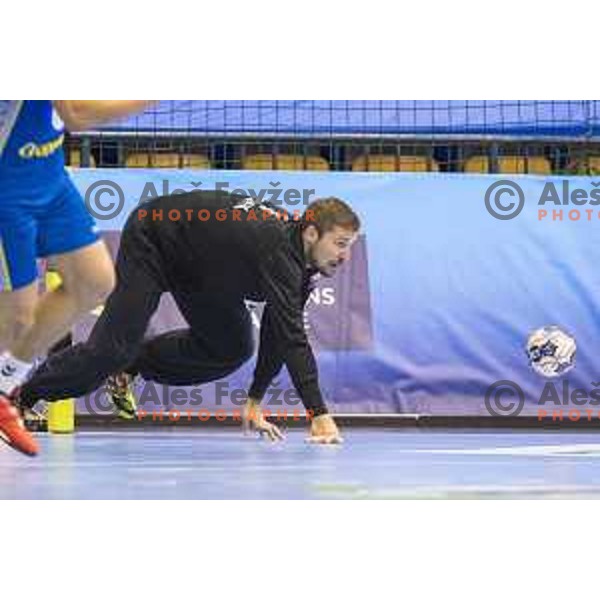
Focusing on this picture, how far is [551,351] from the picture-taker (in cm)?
306

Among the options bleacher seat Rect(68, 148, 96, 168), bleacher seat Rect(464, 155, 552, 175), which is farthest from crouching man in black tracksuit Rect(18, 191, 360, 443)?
bleacher seat Rect(464, 155, 552, 175)

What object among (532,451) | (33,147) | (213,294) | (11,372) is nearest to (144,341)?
(213,294)

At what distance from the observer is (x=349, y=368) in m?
3.09

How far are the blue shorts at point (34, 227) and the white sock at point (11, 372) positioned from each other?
10cm

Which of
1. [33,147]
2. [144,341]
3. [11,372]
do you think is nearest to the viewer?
[33,147]

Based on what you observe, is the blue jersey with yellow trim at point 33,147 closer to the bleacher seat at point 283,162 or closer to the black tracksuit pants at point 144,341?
the black tracksuit pants at point 144,341

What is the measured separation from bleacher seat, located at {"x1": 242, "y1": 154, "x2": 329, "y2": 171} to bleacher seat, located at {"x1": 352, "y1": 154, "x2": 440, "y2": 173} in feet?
0.19

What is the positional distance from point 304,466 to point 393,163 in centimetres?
54

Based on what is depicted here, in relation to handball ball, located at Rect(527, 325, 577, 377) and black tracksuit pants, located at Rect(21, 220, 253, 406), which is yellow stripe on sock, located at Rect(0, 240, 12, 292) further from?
handball ball, located at Rect(527, 325, 577, 377)

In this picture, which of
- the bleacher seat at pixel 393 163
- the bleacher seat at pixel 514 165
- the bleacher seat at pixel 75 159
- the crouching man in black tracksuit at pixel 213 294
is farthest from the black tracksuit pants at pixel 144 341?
the bleacher seat at pixel 514 165

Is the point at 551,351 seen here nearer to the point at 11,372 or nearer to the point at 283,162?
the point at 283,162
